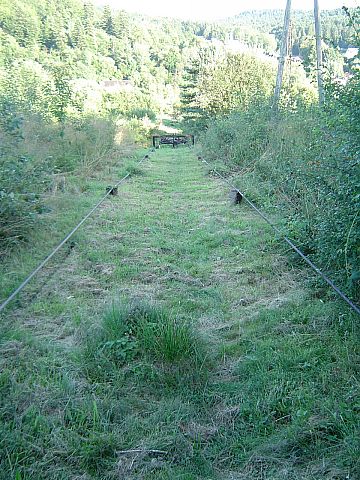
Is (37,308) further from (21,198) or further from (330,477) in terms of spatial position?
(330,477)

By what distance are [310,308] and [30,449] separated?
261 cm

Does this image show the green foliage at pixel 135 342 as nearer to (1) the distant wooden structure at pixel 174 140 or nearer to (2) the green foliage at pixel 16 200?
(2) the green foliage at pixel 16 200

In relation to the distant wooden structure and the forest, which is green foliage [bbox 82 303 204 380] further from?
the distant wooden structure

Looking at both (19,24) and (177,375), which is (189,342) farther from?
(19,24)

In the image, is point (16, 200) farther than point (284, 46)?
Answer: No

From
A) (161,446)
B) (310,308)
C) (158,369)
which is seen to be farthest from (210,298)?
A: (161,446)

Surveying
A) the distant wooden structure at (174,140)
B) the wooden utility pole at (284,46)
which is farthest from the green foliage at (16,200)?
the distant wooden structure at (174,140)

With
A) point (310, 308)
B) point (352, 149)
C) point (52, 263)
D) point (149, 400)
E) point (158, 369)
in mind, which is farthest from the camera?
point (52, 263)

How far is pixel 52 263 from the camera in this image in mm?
5652

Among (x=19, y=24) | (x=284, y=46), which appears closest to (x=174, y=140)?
(x=284, y=46)

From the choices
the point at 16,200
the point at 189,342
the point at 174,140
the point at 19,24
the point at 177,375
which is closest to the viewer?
the point at 177,375

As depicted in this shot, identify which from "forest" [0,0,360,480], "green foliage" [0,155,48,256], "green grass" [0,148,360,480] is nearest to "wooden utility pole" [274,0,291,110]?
"forest" [0,0,360,480]

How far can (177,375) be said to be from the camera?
315 cm

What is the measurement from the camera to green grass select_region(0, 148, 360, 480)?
2.44m
